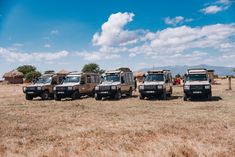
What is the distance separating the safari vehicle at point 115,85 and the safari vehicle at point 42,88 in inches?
163

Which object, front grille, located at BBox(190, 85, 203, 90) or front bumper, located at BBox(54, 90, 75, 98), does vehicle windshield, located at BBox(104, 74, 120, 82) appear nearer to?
front bumper, located at BBox(54, 90, 75, 98)

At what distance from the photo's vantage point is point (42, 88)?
2567cm

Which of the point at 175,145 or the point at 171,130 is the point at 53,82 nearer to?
the point at 171,130

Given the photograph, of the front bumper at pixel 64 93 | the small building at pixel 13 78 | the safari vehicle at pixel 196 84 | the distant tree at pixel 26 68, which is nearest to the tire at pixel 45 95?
the front bumper at pixel 64 93

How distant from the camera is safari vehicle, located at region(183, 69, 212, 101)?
21578 millimetres

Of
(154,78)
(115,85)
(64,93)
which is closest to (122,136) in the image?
(115,85)

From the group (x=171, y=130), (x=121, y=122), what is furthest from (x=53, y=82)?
(x=171, y=130)

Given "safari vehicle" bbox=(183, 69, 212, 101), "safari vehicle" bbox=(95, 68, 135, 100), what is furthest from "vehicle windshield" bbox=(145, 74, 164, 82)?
"safari vehicle" bbox=(95, 68, 135, 100)

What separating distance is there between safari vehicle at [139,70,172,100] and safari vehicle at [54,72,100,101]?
4.62 meters

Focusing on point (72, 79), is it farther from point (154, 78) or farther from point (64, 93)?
point (154, 78)

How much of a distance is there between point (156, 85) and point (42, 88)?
8.46m

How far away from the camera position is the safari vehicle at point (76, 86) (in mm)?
24656

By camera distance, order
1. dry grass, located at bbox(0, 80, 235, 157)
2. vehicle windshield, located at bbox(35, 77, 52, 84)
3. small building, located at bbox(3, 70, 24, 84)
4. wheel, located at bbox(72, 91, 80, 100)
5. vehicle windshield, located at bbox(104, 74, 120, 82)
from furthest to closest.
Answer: small building, located at bbox(3, 70, 24, 84) < vehicle windshield, located at bbox(35, 77, 52, 84) < vehicle windshield, located at bbox(104, 74, 120, 82) < wheel, located at bbox(72, 91, 80, 100) < dry grass, located at bbox(0, 80, 235, 157)

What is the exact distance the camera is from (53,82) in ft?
88.0
